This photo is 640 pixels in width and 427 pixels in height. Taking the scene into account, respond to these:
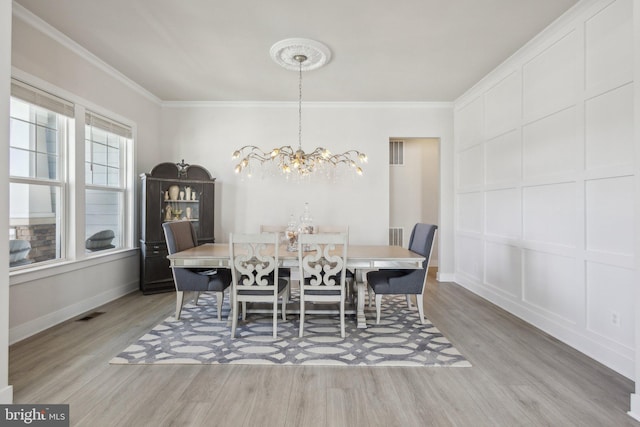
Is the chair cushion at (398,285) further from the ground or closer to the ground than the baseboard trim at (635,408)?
further from the ground

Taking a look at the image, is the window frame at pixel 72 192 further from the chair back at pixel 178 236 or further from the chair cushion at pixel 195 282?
the chair cushion at pixel 195 282

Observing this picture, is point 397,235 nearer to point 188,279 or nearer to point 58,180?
point 188,279

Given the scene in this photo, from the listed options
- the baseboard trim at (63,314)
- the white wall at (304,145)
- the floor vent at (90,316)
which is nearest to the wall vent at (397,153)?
the white wall at (304,145)

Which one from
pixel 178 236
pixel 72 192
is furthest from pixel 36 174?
pixel 178 236

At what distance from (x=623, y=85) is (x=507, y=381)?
2259 millimetres

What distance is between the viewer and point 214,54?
366 cm

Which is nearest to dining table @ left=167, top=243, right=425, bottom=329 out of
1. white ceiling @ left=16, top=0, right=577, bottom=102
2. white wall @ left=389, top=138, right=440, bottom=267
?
white ceiling @ left=16, top=0, right=577, bottom=102

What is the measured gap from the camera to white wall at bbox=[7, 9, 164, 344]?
2869 millimetres

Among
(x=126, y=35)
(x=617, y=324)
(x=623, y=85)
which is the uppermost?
(x=126, y=35)

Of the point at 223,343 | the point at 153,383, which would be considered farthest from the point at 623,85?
the point at 153,383

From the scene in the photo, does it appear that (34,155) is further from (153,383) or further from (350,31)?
(350,31)

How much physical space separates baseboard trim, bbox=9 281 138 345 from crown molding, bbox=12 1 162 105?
2.70 m

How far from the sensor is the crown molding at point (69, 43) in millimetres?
2848

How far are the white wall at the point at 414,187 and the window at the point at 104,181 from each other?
4.66 m
